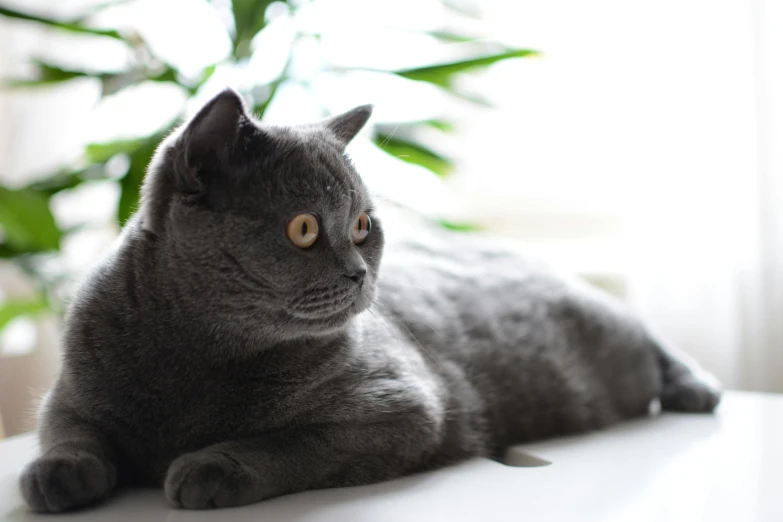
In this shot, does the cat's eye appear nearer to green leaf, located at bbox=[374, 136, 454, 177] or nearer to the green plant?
the green plant

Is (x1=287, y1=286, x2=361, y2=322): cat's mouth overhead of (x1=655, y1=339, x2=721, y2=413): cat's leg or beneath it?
overhead

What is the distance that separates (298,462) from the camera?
0.92 meters

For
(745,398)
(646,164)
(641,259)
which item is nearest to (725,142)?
(646,164)

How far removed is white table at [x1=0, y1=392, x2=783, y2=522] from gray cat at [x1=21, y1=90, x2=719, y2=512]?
35 millimetres

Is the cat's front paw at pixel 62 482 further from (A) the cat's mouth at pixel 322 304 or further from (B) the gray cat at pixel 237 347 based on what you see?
(A) the cat's mouth at pixel 322 304

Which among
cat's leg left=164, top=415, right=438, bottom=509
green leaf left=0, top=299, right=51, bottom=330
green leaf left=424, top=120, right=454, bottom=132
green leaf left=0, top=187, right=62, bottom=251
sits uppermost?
green leaf left=424, top=120, right=454, bottom=132

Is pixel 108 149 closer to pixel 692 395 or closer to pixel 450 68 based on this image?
pixel 450 68

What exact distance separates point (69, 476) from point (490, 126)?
6.74 feet

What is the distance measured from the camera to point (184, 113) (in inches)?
68.1

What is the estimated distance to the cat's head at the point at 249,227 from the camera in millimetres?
896

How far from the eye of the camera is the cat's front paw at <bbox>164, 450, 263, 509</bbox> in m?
0.84

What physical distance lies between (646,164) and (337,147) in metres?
1.29

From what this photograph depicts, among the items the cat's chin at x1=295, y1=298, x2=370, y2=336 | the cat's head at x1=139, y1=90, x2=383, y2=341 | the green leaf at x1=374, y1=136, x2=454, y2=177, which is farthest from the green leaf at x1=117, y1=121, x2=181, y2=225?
the cat's chin at x1=295, y1=298, x2=370, y2=336

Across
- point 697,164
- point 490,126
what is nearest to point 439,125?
point 697,164
